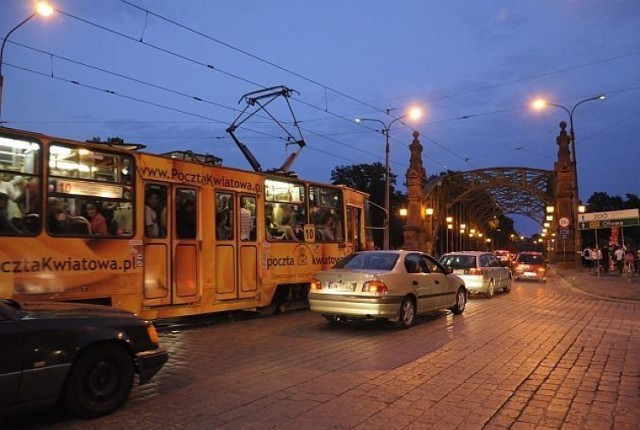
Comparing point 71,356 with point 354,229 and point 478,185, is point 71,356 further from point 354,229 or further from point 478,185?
point 478,185

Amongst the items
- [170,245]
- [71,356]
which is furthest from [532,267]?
[71,356]

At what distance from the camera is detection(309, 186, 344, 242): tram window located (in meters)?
14.8

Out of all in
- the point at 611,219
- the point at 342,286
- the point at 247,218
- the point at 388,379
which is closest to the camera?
the point at 388,379

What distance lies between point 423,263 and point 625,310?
679 centimetres

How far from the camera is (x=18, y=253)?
27.3 ft

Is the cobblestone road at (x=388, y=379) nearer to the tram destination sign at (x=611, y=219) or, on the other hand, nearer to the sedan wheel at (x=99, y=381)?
the sedan wheel at (x=99, y=381)

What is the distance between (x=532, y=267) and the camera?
30.6 m

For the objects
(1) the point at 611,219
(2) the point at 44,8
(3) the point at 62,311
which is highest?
(2) the point at 44,8

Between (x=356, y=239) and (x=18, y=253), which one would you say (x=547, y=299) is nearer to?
(x=356, y=239)

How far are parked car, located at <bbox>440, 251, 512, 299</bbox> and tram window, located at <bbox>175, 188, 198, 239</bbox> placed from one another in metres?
9.37

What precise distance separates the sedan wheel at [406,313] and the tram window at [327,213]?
3910 millimetres

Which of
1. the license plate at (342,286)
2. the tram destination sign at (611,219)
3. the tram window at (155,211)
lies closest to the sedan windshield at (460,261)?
the license plate at (342,286)

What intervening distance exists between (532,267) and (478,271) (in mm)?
13121

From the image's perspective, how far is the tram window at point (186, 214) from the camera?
11.1 meters
